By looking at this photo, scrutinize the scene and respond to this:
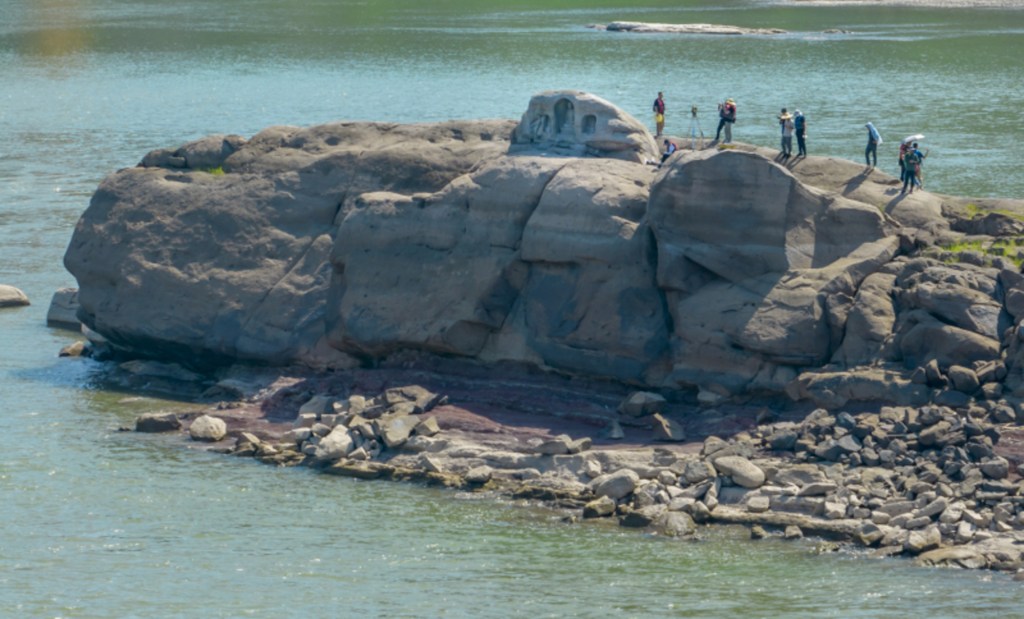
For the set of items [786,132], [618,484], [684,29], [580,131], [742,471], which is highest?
[786,132]

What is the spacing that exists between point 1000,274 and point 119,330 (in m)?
26.1

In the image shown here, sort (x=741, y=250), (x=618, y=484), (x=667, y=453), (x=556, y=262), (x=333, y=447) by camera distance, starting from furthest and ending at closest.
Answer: (x=556, y=262), (x=741, y=250), (x=333, y=447), (x=667, y=453), (x=618, y=484)

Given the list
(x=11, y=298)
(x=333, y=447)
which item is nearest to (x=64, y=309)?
(x=11, y=298)

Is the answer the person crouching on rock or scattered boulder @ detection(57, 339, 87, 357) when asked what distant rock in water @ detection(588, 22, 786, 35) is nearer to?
the person crouching on rock

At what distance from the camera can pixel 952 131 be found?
9006cm

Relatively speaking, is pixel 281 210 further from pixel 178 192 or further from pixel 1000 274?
pixel 1000 274

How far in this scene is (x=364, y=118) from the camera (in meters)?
104

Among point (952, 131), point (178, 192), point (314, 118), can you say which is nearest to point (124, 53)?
point (314, 118)

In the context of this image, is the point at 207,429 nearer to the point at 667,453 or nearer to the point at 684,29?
the point at 667,453

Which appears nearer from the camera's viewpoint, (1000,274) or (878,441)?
(878,441)

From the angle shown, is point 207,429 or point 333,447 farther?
point 207,429

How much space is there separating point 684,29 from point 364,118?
1891 inches

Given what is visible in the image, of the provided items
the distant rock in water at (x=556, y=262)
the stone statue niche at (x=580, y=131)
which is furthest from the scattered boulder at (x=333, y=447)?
the stone statue niche at (x=580, y=131)

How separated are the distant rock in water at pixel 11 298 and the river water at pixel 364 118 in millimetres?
503
